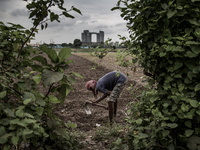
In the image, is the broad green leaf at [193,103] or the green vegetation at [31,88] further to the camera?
the broad green leaf at [193,103]

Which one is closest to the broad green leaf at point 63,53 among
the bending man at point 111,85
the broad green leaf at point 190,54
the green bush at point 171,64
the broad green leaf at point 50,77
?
the broad green leaf at point 50,77

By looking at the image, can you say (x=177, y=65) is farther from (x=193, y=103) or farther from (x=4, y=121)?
(x=4, y=121)

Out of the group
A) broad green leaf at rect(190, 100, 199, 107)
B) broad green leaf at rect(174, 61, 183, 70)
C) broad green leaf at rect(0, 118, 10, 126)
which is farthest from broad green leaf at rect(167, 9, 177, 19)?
broad green leaf at rect(0, 118, 10, 126)

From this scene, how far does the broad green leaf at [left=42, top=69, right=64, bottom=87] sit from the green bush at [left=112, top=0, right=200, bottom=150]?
1035 mm

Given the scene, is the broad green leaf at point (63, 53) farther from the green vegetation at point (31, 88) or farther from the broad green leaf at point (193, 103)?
the broad green leaf at point (193, 103)

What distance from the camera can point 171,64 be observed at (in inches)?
81.5

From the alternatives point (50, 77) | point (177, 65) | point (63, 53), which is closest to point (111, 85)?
point (177, 65)

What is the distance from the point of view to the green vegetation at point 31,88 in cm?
154

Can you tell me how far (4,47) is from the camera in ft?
8.02

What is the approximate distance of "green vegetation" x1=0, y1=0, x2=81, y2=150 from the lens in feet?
5.05

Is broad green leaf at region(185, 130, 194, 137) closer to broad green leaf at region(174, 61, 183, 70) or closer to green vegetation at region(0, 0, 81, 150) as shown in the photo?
broad green leaf at region(174, 61, 183, 70)

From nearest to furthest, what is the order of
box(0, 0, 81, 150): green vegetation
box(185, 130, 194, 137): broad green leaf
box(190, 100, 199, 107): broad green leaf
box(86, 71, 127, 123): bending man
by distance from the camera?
1. box(0, 0, 81, 150): green vegetation
2. box(190, 100, 199, 107): broad green leaf
3. box(185, 130, 194, 137): broad green leaf
4. box(86, 71, 127, 123): bending man

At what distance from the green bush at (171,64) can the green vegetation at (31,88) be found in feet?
2.78

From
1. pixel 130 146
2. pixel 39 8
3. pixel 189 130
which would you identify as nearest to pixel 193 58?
pixel 189 130
